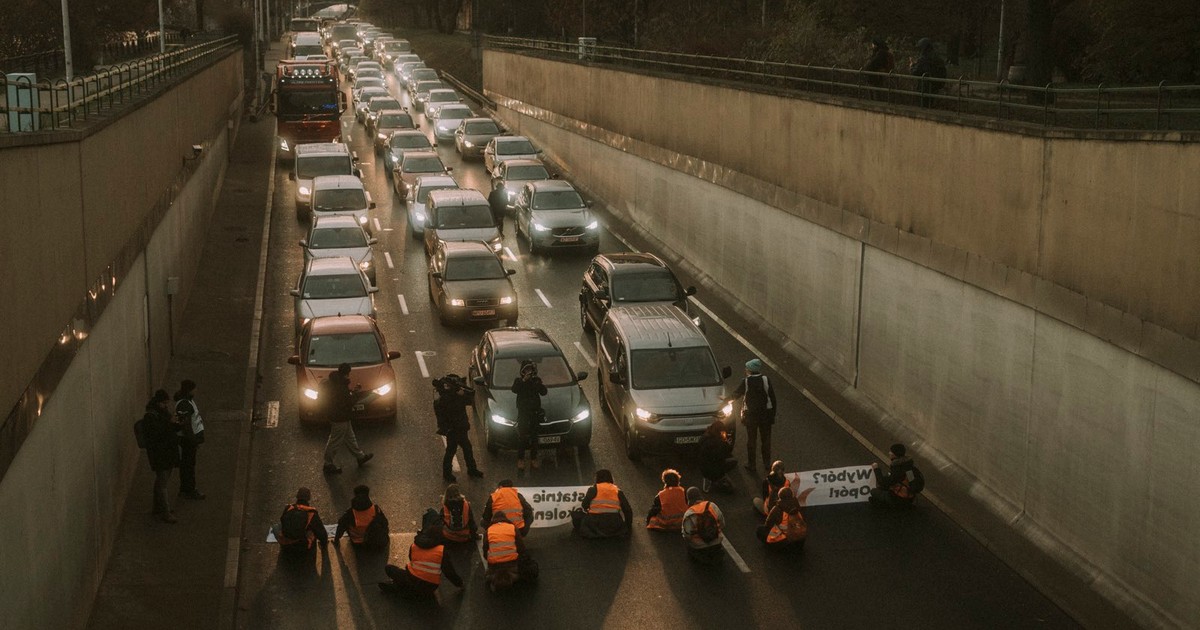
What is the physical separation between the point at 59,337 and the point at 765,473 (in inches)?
420

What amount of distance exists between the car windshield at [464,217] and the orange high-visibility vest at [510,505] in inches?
724

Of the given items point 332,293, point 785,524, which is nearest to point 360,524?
point 785,524

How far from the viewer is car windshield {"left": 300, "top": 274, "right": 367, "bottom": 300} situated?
26500mm

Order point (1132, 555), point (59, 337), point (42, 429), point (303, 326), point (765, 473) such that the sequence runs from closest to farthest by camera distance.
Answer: point (42, 429) < point (59, 337) < point (1132, 555) < point (765, 473) < point (303, 326)

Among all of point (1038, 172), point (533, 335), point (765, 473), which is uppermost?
point (1038, 172)

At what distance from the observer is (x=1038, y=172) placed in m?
17.6

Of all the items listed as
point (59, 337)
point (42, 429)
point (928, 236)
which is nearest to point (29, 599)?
point (42, 429)

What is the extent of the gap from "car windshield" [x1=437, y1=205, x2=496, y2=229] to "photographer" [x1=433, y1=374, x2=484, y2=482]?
15.2 metres

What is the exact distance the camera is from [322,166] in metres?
41.2

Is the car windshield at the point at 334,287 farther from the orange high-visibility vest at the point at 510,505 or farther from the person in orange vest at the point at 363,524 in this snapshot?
the orange high-visibility vest at the point at 510,505

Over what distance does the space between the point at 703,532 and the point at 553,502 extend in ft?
7.43

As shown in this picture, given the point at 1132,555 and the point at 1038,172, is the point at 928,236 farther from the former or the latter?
the point at 1132,555

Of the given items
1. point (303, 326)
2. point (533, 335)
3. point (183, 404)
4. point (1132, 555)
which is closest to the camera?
point (1132, 555)

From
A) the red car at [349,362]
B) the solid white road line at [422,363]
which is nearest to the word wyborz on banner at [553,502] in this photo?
the red car at [349,362]
